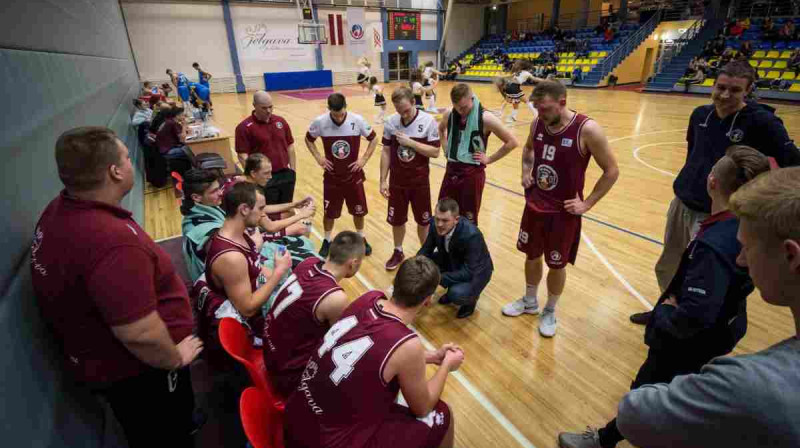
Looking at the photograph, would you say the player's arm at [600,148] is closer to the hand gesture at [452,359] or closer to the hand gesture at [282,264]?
the hand gesture at [452,359]

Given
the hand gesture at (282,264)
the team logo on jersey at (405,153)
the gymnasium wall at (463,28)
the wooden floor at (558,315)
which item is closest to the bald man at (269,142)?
the wooden floor at (558,315)

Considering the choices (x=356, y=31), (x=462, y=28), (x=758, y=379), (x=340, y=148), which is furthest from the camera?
(x=462, y=28)

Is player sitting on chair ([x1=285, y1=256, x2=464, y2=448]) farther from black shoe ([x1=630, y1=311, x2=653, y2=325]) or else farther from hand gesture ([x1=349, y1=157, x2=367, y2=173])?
hand gesture ([x1=349, y1=157, x2=367, y2=173])

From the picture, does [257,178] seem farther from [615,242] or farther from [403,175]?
[615,242]

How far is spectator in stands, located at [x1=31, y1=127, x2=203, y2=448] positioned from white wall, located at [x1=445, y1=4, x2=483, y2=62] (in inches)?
1318

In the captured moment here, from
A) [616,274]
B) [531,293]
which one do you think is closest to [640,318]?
[616,274]

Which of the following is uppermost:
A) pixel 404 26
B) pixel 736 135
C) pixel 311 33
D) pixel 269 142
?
pixel 404 26

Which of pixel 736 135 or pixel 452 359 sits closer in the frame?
pixel 452 359

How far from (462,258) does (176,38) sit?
24158 mm

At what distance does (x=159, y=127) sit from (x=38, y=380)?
6.69 metres

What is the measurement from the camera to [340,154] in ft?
14.8

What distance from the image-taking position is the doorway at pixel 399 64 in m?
29.4

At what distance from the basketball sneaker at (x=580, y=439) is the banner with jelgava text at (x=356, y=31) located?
27808 mm

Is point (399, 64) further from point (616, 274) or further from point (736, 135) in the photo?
point (736, 135)
